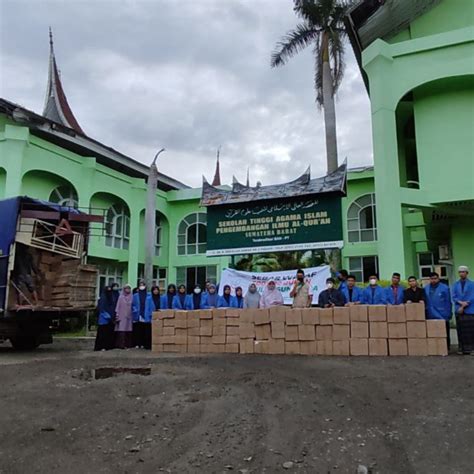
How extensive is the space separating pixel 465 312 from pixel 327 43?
14359 millimetres

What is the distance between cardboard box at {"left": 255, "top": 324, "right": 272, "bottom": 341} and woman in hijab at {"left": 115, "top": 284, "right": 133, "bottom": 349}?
3.63 metres

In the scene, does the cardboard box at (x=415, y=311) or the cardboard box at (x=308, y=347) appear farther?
the cardboard box at (x=308, y=347)

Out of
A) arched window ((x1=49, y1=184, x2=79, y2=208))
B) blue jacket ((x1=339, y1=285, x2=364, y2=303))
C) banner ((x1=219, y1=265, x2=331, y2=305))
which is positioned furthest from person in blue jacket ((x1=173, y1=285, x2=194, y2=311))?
arched window ((x1=49, y1=184, x2=79, y2=208))

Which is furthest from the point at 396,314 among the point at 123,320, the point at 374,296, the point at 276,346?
the point at 123,320

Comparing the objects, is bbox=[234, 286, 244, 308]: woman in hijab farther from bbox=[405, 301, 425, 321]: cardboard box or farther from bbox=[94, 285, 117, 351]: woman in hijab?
bbox=[405, 301, 425, 321]: cardboard box

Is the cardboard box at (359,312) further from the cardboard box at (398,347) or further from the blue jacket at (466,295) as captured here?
the blue jacket at (466,295)

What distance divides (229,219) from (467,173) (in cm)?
775

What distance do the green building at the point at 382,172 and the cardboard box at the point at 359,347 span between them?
678 cm

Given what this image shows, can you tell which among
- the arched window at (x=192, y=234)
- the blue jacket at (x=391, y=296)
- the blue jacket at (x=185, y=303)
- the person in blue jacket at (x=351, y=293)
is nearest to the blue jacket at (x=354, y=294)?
the person in blue jacket at (x=351, y=293)

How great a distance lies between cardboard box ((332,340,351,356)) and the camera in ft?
29.1

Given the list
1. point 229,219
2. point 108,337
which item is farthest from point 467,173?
point 108,337

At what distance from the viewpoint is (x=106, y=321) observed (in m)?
11.7

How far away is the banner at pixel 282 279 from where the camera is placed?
16.4m

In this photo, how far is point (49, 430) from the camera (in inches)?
189
